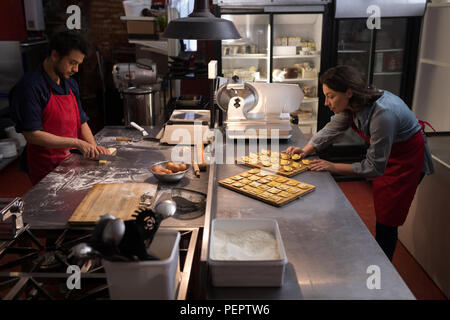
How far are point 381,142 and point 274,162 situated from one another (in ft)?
2.07

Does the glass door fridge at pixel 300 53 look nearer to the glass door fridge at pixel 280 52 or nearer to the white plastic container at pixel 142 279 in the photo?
the glass door fridge at pixel 280 52

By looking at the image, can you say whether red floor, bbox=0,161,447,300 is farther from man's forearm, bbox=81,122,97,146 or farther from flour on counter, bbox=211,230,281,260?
man's forearm, bbox=81,122,97,146

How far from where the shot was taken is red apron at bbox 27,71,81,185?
9.16ft

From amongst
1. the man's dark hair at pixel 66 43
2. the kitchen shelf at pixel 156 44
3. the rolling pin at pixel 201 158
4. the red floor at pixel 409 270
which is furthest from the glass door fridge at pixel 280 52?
the man's dark hair at pixel 66 43

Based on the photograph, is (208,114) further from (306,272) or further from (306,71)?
(306,272)

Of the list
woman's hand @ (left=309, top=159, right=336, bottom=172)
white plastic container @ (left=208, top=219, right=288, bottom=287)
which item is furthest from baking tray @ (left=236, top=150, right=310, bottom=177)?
white plastic container @ (left=208, top=219, right=288, bottom=287)

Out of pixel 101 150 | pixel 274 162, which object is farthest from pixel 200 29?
pixel 101 150

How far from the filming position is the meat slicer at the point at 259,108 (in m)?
3.07

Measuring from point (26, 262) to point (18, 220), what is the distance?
228 millimetres

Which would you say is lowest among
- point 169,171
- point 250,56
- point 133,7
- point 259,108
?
point 169,171

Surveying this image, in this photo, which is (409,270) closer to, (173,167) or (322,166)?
(322,166)

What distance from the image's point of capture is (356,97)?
2420mm

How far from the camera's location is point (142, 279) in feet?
4.21
